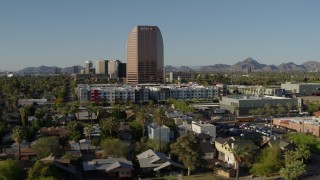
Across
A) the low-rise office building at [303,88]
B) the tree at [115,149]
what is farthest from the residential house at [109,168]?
the low-rise office building at [303,88]

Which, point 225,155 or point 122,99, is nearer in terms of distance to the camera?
point 225,155

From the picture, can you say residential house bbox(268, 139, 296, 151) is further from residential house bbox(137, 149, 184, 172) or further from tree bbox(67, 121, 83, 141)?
tree bbox(67, 121, 83, 141)

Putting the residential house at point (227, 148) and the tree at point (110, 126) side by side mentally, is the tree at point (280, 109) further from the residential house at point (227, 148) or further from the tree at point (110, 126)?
the tree at point (110, 126)

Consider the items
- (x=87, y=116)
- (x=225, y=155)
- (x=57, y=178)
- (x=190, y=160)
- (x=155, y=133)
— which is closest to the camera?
(x=57, y=178)

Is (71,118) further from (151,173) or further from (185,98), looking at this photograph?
(185,98)

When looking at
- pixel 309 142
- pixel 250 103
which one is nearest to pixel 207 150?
pixel 309 142

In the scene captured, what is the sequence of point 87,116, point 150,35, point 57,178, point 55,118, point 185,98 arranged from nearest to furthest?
point 57,178 → point 55,118 → point 87,116 → point 185,98 → point 150,35

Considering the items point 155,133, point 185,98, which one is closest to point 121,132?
point 155,133
